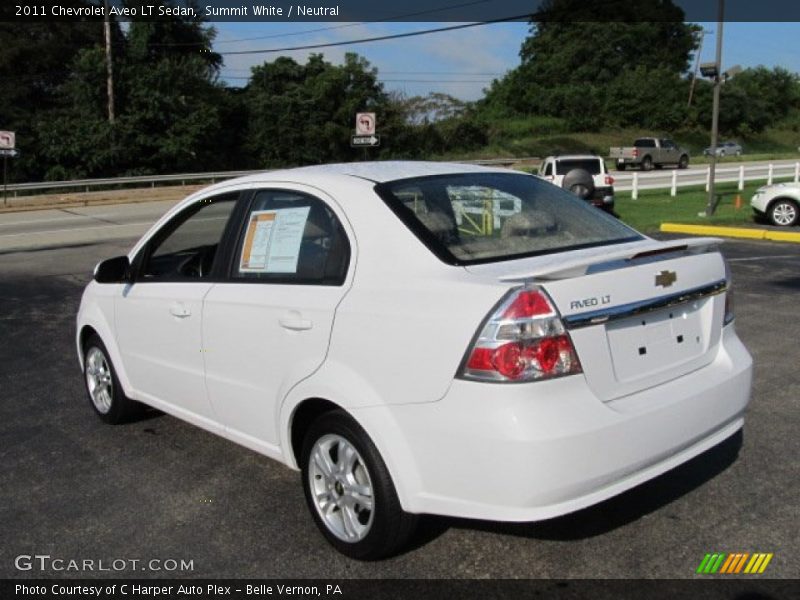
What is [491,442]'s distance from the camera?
2.90 m

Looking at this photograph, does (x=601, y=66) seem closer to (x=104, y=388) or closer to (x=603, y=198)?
(x=603, y=198)

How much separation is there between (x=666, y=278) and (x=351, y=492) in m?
1.58

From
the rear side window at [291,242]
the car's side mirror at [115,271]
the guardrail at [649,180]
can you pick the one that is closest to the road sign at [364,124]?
the guardrail at [649,180]

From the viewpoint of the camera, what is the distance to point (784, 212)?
1669 cm

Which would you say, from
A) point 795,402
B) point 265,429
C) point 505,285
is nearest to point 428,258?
point 505,285

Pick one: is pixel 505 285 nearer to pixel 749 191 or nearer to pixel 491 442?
pixel 491 442

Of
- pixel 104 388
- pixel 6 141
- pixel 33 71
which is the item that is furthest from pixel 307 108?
pixel 104 388

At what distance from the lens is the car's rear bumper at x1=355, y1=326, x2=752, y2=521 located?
2896 millimetres

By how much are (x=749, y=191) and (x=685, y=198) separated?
378cm

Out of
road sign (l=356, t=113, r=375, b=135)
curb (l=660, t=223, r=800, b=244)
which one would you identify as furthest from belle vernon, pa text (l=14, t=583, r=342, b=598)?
road sign (l=356, t=113, r=375, b=135)

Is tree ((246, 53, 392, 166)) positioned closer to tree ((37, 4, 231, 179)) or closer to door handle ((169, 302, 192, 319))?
tree ((37, 4, 231, 179))

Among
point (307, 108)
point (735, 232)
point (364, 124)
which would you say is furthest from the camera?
point (307, 108)

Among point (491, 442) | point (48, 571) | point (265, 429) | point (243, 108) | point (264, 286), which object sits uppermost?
point (243, 108)
